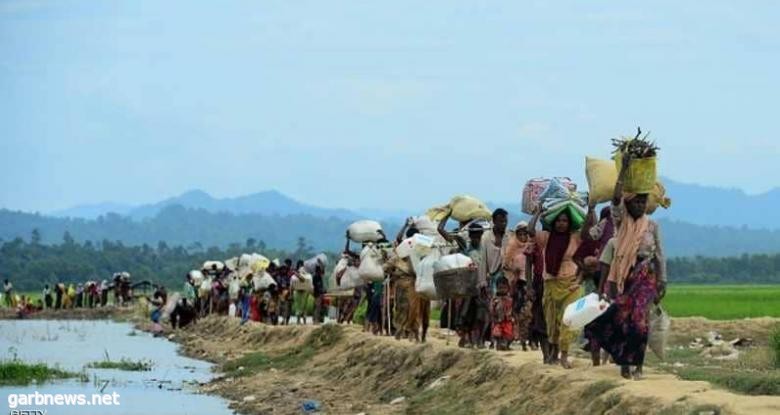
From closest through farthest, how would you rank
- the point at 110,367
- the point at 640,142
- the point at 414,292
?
1. the point at 640,142
2. the point at 414,292
3. the point at 110,367

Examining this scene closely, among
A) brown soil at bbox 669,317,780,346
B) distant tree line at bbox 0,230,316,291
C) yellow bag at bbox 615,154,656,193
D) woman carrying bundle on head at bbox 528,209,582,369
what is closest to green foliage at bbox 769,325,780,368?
woman carrying bundle on head at bbox 528,209,582,369

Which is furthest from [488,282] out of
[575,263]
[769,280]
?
[769,280]

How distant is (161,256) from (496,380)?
109 metres

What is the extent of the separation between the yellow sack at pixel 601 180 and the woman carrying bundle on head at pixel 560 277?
323 mm

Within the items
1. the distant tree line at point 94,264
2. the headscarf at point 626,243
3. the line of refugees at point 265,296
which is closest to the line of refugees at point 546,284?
the headscarf at point 626,243

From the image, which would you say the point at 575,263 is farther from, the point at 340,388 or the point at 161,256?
the point at 161,256

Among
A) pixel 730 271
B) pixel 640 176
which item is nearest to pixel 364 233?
pixel 640 176

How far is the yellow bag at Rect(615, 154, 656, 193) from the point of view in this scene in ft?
46.2

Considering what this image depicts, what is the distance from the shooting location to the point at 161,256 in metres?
Result: 124

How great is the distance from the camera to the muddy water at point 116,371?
20141 mm

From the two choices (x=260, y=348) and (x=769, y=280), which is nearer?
(x=260, y=348)

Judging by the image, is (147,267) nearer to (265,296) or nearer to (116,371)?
(265,296)

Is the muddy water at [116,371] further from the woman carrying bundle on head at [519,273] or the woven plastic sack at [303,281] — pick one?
the woman carrying bundle on head at [519,273]

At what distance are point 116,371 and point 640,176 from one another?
47.2ft
